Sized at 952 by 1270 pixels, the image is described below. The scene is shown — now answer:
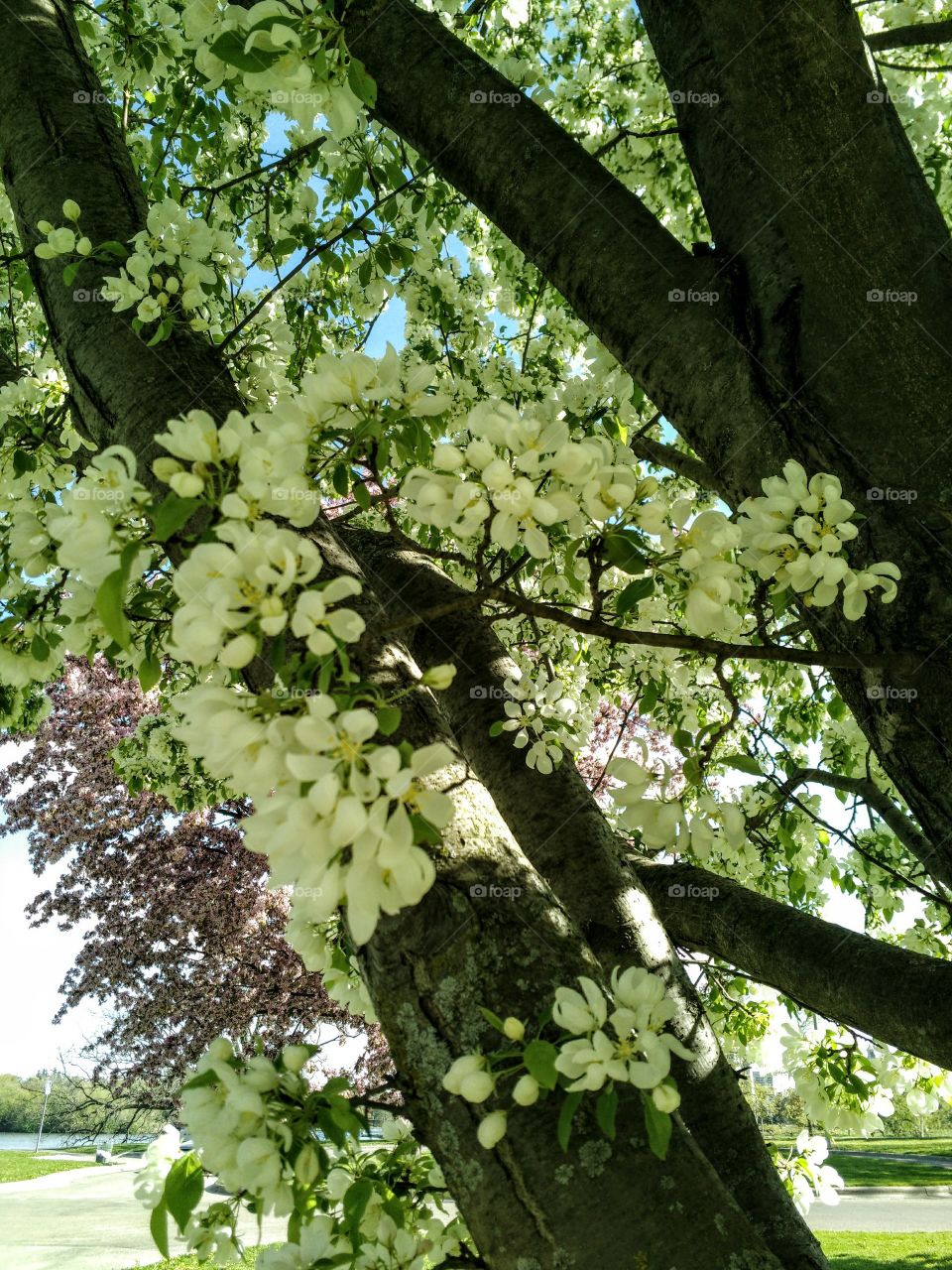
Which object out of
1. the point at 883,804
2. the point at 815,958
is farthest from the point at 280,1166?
the point at 883,804

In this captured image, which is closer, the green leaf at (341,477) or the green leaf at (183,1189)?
the green leaf at (183,1189)

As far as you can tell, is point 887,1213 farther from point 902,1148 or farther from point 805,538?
point 902,1148

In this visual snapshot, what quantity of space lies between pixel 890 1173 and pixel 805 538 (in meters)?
22.7

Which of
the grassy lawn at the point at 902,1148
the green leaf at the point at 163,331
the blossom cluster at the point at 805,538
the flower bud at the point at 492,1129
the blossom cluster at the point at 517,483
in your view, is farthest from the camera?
the grassy lawn at the point at 902,1148

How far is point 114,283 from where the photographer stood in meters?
1.60

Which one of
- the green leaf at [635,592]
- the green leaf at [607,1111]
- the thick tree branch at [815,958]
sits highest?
the green leaf at [635,592]

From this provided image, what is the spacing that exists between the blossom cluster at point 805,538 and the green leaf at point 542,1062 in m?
0.77

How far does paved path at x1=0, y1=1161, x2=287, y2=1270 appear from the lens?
24.3 feet

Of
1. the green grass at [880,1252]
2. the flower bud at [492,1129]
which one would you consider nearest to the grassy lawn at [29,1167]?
the green grass at [880,1252]

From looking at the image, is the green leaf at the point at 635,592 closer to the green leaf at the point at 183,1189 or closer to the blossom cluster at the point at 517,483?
the blossom cluster at the point at 517,483

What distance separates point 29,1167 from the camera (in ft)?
60.1

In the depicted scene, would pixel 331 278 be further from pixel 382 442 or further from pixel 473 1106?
pixel 473 1106

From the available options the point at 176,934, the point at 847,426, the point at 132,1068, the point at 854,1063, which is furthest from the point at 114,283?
the point at 132,1068

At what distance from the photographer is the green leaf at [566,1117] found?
3.13 feet
